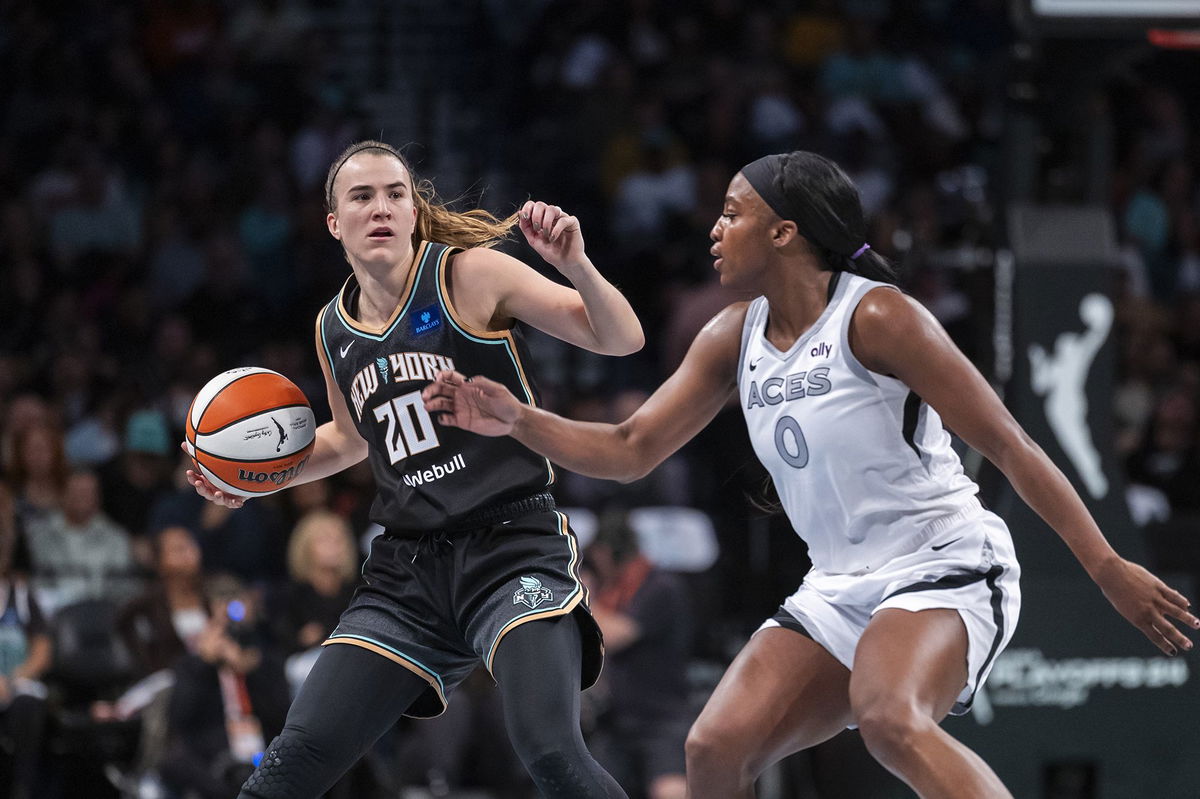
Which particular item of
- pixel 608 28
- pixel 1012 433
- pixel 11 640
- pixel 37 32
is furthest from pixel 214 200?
pixel 1012 433

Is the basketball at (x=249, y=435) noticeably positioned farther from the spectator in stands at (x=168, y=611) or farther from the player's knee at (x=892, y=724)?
the spectator in stands at (x=168, y=611)

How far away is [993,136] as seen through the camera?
1179 centimetres

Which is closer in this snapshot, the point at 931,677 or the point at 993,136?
the point at 931,677

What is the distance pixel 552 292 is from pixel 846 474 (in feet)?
2.91

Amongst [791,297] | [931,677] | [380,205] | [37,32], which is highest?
[37,32]

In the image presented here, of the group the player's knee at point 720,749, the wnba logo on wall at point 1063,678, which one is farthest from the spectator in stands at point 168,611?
the player's knee at point 720,749

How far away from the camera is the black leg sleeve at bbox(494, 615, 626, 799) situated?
3.78 meters

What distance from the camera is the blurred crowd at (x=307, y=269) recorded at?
7.52 m

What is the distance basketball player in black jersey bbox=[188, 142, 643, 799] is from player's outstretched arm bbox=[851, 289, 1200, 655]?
2.12 feet

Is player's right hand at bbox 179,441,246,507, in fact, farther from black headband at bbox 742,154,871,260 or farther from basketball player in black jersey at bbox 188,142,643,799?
black headband at bbox 742,154,871,260

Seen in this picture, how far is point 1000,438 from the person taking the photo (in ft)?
12.5

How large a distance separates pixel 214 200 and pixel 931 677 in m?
8.21

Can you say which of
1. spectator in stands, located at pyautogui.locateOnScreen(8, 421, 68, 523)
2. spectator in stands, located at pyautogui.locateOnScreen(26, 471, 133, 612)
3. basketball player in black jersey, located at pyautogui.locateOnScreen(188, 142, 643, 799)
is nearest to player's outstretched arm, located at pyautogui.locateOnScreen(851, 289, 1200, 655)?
basketball player in black jersey, located at pyautogui.locateOnScreen(188, 142, 643, 799)

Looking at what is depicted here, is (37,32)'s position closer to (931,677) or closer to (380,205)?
(380,205)
